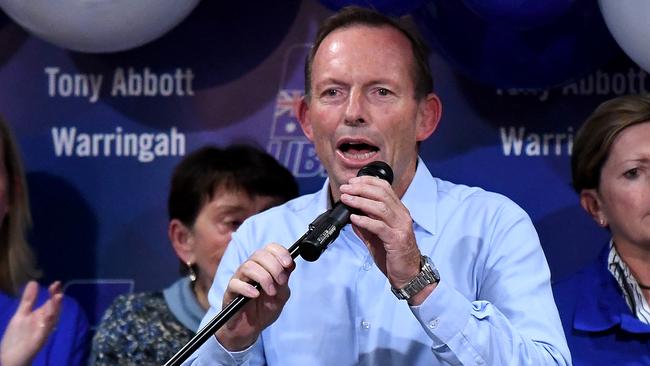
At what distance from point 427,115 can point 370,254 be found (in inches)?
16.3

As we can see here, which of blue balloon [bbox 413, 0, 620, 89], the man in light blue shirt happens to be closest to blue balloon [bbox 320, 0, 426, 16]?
blue balloon [bbox 413, 0, 620, 89]

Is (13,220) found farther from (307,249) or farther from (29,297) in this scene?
(307,249)

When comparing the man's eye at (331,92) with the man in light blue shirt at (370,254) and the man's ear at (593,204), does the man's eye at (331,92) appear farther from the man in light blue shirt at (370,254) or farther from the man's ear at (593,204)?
the man's ear at (593,204)

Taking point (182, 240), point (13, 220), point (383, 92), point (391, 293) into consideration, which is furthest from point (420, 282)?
point (13, 220)

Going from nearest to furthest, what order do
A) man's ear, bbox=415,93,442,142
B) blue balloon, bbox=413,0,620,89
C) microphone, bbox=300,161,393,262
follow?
microphone, bbox=300,161,393,262 < man's ear, bbox=415,93,442,142 < blue balloon, bbox=413,0,620,89

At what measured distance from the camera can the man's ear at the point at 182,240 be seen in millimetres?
3068

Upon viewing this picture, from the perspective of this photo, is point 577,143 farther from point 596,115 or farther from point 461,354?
point 461,354

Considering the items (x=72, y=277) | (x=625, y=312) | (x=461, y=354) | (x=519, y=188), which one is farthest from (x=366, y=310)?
(x=72, y=277)

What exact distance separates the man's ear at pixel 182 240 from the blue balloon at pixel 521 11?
3.16ft

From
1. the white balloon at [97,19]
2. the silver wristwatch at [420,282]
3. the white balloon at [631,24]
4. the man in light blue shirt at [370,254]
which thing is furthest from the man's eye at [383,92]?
the white balloon at [97,19]

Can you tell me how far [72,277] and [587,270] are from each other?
1.38 metres

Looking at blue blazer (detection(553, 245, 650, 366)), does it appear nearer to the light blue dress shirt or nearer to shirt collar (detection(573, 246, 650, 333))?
shirt collar (detection(573, 246, 650, 333))

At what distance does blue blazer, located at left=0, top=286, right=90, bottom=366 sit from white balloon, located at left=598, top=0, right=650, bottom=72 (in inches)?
57.7

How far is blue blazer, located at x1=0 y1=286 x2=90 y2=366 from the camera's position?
9.56ft
